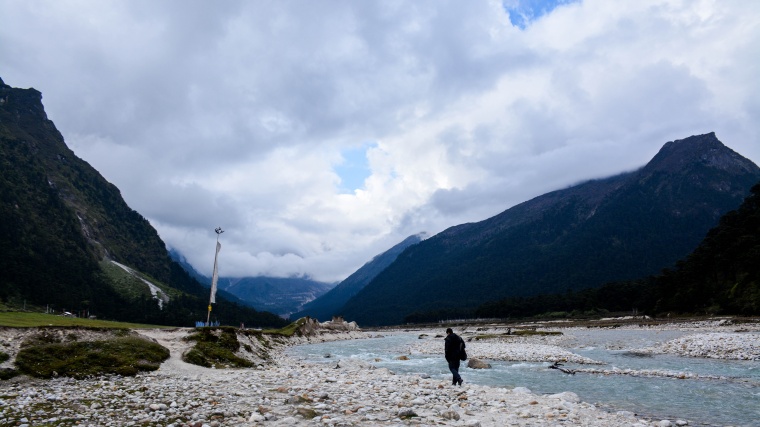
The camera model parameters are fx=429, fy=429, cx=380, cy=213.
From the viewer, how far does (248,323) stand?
187000mm

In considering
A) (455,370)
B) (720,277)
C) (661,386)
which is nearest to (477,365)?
(455,370)

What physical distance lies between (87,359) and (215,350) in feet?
32.8

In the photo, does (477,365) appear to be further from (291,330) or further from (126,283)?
(126,283)

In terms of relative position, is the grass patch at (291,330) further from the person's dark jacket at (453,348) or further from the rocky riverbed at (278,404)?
the person's dark jacket at (453,348)

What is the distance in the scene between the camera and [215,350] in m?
29.6

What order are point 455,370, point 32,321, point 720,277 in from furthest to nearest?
point 720,277 → point 32,321 → point 455,370

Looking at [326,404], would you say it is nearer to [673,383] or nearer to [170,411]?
[170,411]

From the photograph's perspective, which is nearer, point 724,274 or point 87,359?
point 87,359

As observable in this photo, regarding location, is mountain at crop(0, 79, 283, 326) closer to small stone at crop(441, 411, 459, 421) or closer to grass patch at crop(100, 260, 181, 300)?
grass patch at crop(100, 260, 181, 300)

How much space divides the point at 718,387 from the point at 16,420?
25242mm

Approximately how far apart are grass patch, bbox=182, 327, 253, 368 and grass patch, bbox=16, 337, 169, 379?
84.1 inches

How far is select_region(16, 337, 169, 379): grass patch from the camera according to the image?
61.1 feet

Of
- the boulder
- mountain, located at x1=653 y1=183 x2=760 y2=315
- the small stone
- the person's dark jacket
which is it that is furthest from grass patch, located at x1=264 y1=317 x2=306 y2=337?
mountain, located at x1=653 y1=183 x2=760 y2=315

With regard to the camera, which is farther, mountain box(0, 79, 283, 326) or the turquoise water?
mountain box(0, 79, 283, 326)
